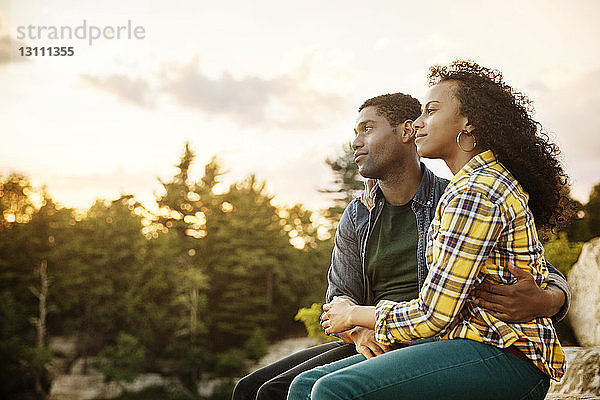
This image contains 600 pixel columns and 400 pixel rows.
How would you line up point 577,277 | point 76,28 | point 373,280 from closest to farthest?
point 373,280 → point 577,277 → point 76,28

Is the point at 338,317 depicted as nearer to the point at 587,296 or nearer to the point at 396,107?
the point at 396,107

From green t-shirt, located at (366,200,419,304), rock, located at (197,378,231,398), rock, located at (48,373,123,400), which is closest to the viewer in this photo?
green t-shirt, located at (366,200,419,304)

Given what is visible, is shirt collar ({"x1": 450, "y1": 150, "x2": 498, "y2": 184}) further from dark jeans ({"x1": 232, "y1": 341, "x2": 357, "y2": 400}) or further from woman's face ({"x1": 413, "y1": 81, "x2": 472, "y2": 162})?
dark jeans ({"x1": 232, "y1": 341, "x2": 357, "y2": 400})

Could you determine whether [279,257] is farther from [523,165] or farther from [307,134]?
[523,165]

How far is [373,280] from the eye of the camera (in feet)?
6.41

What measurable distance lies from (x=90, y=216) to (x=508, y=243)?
2174 cm

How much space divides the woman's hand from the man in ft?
0.32

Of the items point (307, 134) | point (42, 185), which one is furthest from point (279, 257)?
point (42, 185)

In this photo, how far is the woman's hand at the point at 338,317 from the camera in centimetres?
156

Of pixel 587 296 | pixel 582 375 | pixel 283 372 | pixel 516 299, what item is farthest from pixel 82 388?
pixel 516 299

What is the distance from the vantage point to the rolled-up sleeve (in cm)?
117

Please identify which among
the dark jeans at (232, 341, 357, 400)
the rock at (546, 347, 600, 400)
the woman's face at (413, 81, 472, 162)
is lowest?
the rock at (546, 347, 600, 400)

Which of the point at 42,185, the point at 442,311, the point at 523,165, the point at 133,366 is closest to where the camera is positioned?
the point at 442,311

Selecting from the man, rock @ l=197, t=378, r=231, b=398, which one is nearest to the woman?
the man
